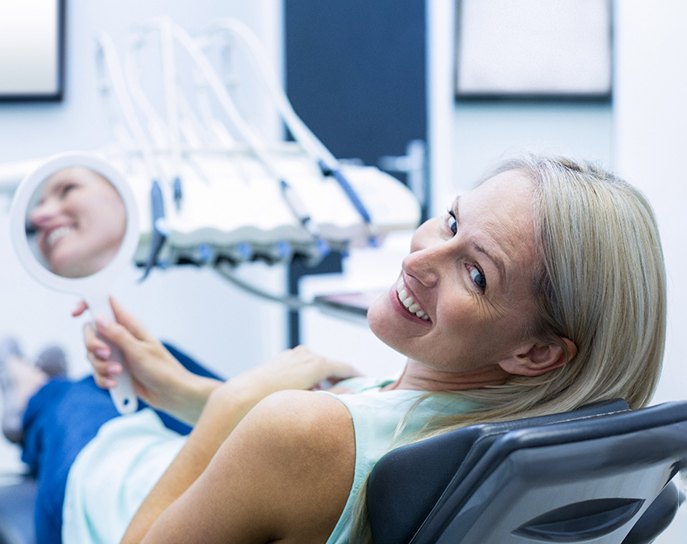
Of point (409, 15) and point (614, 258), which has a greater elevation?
point (409, 15)

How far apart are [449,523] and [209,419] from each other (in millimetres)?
420

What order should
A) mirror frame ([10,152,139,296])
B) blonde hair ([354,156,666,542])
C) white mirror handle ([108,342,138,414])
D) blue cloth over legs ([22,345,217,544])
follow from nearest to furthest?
blonde hair ([354,156,666,542]) → mirror frame ([10,152,139,296]) → white mirror handle ([108,342,138,414]) → blue cloth over legs ([22,345,217,544])

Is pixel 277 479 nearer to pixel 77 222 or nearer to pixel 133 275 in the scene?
pixel 77 222

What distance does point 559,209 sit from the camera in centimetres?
93

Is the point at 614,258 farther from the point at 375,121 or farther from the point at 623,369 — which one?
the point at 375,121

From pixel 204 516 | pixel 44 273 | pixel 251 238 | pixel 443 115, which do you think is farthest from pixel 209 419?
pixel 443 115

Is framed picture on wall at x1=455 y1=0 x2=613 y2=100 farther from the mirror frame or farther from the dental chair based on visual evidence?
the dental chair

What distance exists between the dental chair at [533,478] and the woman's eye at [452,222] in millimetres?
248

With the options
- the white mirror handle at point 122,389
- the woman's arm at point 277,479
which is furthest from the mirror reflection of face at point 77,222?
the woman's arm at point 277,479

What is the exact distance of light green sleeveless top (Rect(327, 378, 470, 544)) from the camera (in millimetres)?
947

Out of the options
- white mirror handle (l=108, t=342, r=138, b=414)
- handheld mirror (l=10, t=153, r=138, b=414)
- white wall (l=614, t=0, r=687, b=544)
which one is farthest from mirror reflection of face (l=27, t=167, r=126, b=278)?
white wall (l=614, t=0, r=687, b=544)

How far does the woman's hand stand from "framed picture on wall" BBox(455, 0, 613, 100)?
2.12 metres

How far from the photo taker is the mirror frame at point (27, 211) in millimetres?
1276

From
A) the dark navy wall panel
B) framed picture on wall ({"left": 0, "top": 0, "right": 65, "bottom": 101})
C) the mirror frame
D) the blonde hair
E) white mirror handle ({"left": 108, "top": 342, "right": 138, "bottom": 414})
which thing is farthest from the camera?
the dark navy wall panel
